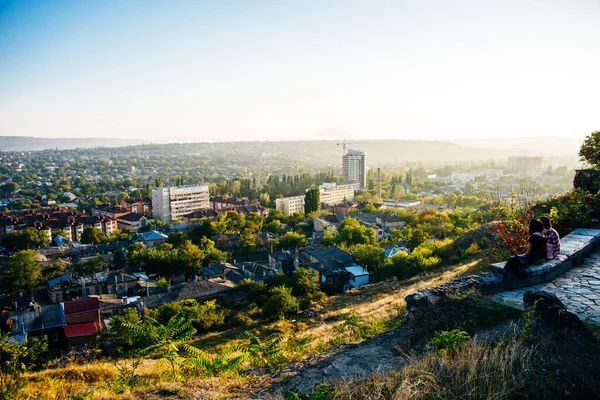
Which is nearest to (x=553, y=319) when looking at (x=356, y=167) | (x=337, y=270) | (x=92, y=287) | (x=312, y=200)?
(x=337, y=270)

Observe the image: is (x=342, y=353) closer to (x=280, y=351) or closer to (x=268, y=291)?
(x=280, y=351)

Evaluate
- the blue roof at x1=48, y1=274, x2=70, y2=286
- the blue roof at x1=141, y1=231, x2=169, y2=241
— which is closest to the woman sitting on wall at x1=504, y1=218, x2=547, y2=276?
the blue roof at x1=48, y1=274, x2=70, y2=286

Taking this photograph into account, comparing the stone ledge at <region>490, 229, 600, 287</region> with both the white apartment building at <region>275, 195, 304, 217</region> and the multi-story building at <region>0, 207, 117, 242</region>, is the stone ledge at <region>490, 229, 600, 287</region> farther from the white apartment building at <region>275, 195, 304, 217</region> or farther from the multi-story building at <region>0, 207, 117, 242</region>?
the white apartment building at <region>275, 195, 304, 217</region>

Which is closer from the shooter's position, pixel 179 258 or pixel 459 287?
pixel 459 287

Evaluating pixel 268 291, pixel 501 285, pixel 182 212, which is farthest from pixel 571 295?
pixel 182 212

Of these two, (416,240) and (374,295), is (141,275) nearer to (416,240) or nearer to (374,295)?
(374,295)

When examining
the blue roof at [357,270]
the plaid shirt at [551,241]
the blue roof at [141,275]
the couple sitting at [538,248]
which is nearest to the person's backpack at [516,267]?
the couple sitting at [538,248]

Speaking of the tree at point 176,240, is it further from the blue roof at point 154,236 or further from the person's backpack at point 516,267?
the person's backpack at point 516,267
